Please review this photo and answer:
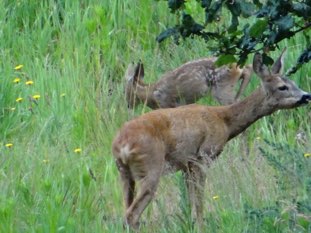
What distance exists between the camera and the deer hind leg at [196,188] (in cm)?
832

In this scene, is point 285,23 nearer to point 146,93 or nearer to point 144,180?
point 144,180

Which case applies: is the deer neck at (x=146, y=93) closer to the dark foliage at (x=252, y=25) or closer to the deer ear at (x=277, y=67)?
the deer ear at (x=277, y=67)

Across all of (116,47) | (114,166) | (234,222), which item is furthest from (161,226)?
(116,47)

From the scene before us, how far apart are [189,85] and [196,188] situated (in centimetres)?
307

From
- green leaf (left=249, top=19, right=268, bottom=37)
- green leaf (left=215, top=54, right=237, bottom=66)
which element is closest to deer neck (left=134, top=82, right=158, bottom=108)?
green leaf (left=215, top=54, right=237, bottom=66)

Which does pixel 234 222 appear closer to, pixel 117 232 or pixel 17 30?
pixel 117 232

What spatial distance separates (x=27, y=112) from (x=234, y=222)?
14.9 feet

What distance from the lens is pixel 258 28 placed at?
250 inches

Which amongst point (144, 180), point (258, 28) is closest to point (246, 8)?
point (258, 28)

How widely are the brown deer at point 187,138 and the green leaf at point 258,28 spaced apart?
215 cm

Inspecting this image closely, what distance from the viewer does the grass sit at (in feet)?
26.1

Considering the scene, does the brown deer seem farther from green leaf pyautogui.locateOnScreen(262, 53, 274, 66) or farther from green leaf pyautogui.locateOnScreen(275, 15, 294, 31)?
green leaf pyautogui.locateOnScreen(275, 15, 294, 31)

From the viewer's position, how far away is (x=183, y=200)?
8.16m

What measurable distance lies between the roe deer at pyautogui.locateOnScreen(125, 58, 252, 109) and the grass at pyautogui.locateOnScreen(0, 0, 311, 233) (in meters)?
0.16
